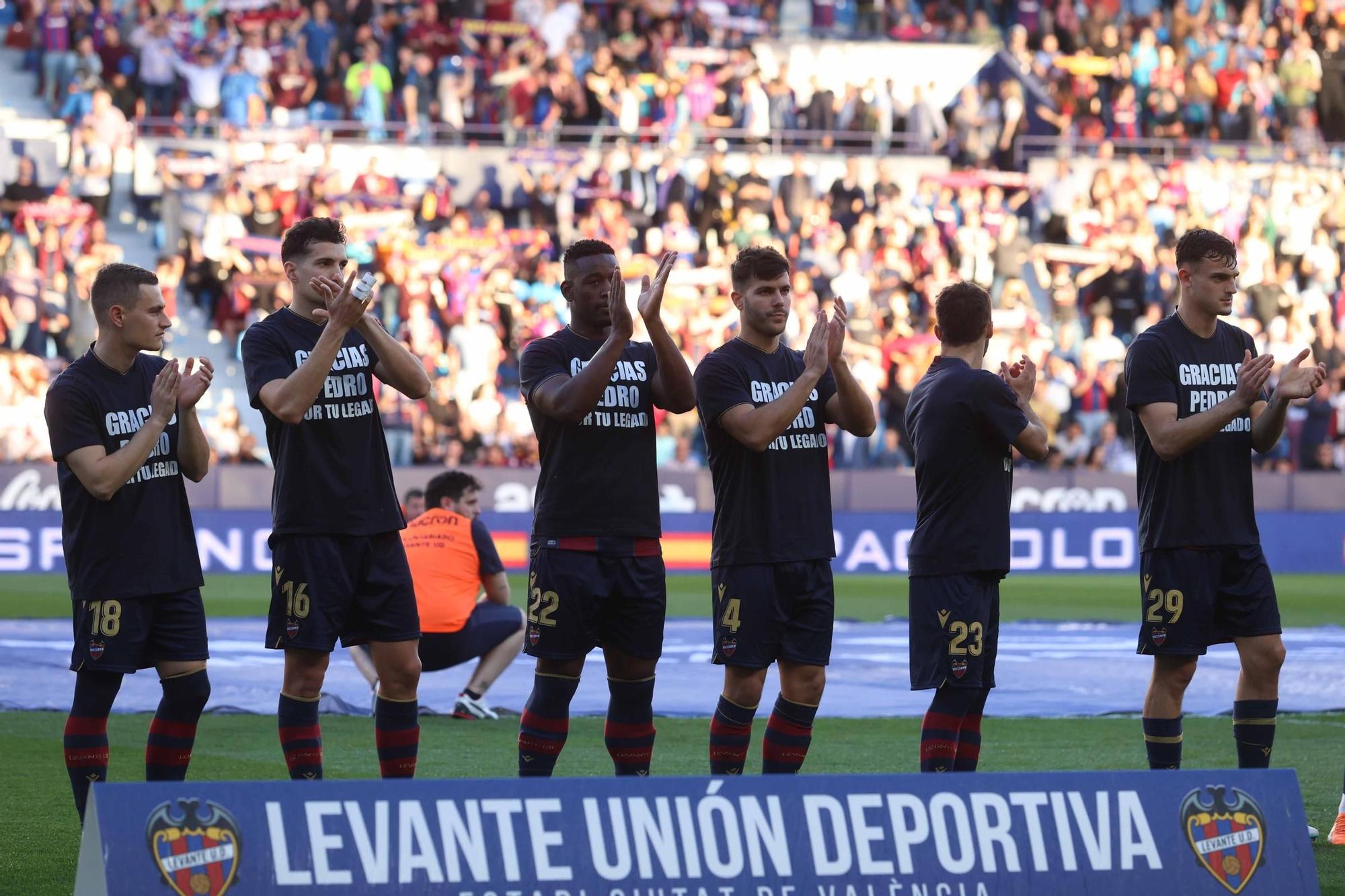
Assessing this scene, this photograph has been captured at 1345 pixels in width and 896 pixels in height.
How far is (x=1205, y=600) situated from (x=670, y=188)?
1849cm

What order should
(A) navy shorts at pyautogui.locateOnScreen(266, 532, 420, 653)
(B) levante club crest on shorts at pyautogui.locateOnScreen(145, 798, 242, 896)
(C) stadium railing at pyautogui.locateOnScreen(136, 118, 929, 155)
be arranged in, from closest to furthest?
1. (B) levante club crest on shorts at pyautogui.locateOnScreen(145, 798, 242, 896)
2. (A) navy shorts at pyautogui.locateOnScreen(266, 532, 420, 653)
3. (C) stadium railing at pyautogui.locateOnScreen(136, 118, 929, 155)

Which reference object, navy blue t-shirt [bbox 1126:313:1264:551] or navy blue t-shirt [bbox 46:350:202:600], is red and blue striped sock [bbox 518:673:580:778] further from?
navy blue t-shirt [bbox 1126:313:1264:551]

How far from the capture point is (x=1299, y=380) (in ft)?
23.5

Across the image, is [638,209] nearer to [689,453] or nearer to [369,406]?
[689,453]

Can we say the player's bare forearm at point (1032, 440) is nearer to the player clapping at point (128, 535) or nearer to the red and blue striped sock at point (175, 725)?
the player clapping at point (128, 535)

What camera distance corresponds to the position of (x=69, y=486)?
22.2 ft

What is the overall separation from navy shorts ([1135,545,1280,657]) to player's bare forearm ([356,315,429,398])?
294 cm

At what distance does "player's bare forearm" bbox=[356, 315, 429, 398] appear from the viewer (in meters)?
6.70

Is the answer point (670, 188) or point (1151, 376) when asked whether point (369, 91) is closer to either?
point (670, 188)

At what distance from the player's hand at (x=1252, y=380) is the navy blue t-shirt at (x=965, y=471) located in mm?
836

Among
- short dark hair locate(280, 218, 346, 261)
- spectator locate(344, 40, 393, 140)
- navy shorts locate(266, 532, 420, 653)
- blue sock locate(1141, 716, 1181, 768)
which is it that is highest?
spectator locate(344, 40, 393, 140)

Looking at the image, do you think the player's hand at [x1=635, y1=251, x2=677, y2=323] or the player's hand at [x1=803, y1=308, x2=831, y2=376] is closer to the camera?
the player's hand at [x1=635, y1=251, x2=677, y2=323]

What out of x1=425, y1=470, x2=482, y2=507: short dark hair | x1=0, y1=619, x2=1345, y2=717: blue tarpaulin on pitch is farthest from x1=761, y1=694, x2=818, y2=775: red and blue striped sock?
x1=425, y1=470, x2=482, y2=507: short dark hair

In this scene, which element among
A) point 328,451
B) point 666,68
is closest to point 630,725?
point 328,451
